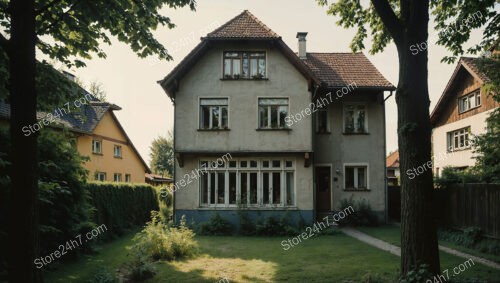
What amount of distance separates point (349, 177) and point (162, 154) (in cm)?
5759

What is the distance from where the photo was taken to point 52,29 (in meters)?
7.43

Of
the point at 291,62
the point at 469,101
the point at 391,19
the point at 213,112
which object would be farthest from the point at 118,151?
the point at 391,19

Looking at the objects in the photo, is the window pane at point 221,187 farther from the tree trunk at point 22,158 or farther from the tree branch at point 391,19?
the tree trunk at point 22,158

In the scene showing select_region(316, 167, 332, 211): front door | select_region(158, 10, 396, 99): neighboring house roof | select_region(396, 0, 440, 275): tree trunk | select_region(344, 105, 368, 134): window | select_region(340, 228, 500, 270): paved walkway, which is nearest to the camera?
select_region(396, 0, 440, 275): tree trunk

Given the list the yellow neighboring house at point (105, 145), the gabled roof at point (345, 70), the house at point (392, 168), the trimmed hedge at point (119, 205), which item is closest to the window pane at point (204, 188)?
the trimmed hedge at point (119, 205)

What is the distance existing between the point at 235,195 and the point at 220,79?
558 cm

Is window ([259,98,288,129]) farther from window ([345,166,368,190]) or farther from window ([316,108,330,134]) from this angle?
window ([345,166,368,190])

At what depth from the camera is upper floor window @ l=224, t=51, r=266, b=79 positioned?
18.3 metres

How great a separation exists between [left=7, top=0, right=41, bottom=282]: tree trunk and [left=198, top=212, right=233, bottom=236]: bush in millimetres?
11932

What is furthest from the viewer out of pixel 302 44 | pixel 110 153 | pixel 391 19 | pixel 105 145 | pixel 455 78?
pixel 110 153

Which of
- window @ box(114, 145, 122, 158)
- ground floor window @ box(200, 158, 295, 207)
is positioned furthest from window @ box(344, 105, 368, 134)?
window @ box(114, 145, 122, 158)

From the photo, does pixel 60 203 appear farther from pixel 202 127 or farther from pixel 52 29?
pixel 202 127

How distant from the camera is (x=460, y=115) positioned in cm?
2748

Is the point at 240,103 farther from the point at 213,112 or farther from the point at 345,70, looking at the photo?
the point at 345,70
